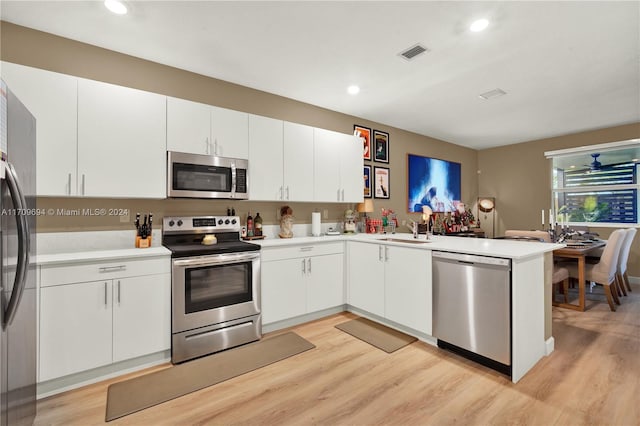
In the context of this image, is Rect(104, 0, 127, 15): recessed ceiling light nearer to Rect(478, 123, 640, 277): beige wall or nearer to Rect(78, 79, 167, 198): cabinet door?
Rect(78, 79, 167, 198): cabinet door

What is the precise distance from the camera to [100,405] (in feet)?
6.16

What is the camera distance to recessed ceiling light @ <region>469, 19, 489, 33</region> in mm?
2211

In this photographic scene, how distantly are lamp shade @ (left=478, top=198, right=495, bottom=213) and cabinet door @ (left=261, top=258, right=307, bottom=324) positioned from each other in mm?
5068

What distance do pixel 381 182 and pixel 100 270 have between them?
12.4 feet

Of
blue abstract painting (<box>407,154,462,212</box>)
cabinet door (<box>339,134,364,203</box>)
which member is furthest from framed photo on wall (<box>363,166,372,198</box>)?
blue abstract painting (<box>407,154,462,212</box>)

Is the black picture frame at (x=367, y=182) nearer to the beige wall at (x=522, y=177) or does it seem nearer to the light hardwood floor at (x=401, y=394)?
the light hardwood floor at (x=401, y=394)

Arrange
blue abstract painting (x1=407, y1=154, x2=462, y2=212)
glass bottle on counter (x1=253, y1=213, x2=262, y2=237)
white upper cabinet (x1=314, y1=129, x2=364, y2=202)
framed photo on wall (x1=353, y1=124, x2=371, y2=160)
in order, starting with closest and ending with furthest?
glass bottle on counter (x1=253, y1=213, x2=262, y2=237) < white upper cabinet (x1=314, y1=129, x2=364, y2=202) < framed photo on wall (x1=353, y1=124, x2=371, y2=160) < blue abstract painting (x1=407, y1=154, x2=462, y2=212)

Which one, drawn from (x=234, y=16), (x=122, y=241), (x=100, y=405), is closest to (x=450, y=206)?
(x=234, y=16)

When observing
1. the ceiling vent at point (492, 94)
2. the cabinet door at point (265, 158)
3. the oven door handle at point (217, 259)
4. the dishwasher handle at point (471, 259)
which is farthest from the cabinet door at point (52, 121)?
the ceiling vent at point (492, 94)

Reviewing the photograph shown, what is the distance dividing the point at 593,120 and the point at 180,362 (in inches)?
256

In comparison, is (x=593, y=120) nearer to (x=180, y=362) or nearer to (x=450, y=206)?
(x=450, y=206)

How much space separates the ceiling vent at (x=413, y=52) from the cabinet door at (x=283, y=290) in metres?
2.25

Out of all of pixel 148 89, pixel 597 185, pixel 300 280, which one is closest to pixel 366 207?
pixel 300 280

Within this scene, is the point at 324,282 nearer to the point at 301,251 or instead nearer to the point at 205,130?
the point at 301,251
